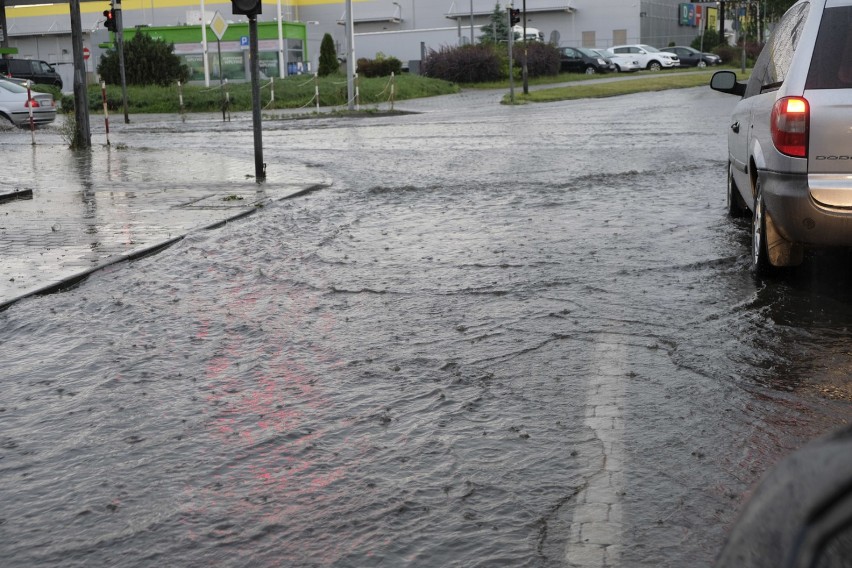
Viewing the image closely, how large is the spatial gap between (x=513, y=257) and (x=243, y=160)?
10.7 m

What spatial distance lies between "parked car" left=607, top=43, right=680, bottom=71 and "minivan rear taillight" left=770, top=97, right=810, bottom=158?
6010 centimetres

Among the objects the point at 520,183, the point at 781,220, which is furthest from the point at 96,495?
the point at 520,183

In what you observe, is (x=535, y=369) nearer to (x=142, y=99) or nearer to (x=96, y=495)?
(x=96, y=495)

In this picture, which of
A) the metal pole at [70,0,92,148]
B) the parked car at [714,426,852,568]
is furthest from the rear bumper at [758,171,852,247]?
the metal pole at [70,0,92,148]

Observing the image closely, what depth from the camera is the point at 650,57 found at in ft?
216

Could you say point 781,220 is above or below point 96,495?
above

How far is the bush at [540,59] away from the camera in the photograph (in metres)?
55.5

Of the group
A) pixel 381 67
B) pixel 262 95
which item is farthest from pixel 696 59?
pixel 262 95

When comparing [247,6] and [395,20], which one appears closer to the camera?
[247,6]

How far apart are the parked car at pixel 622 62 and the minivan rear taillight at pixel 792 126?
58804mm

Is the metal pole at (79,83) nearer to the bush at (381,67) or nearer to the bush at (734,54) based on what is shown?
the bush at (381,67)

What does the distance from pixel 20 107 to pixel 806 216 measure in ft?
95.8

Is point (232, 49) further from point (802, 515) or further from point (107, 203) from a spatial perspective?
point (802, 515)

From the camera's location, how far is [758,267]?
7547mm
